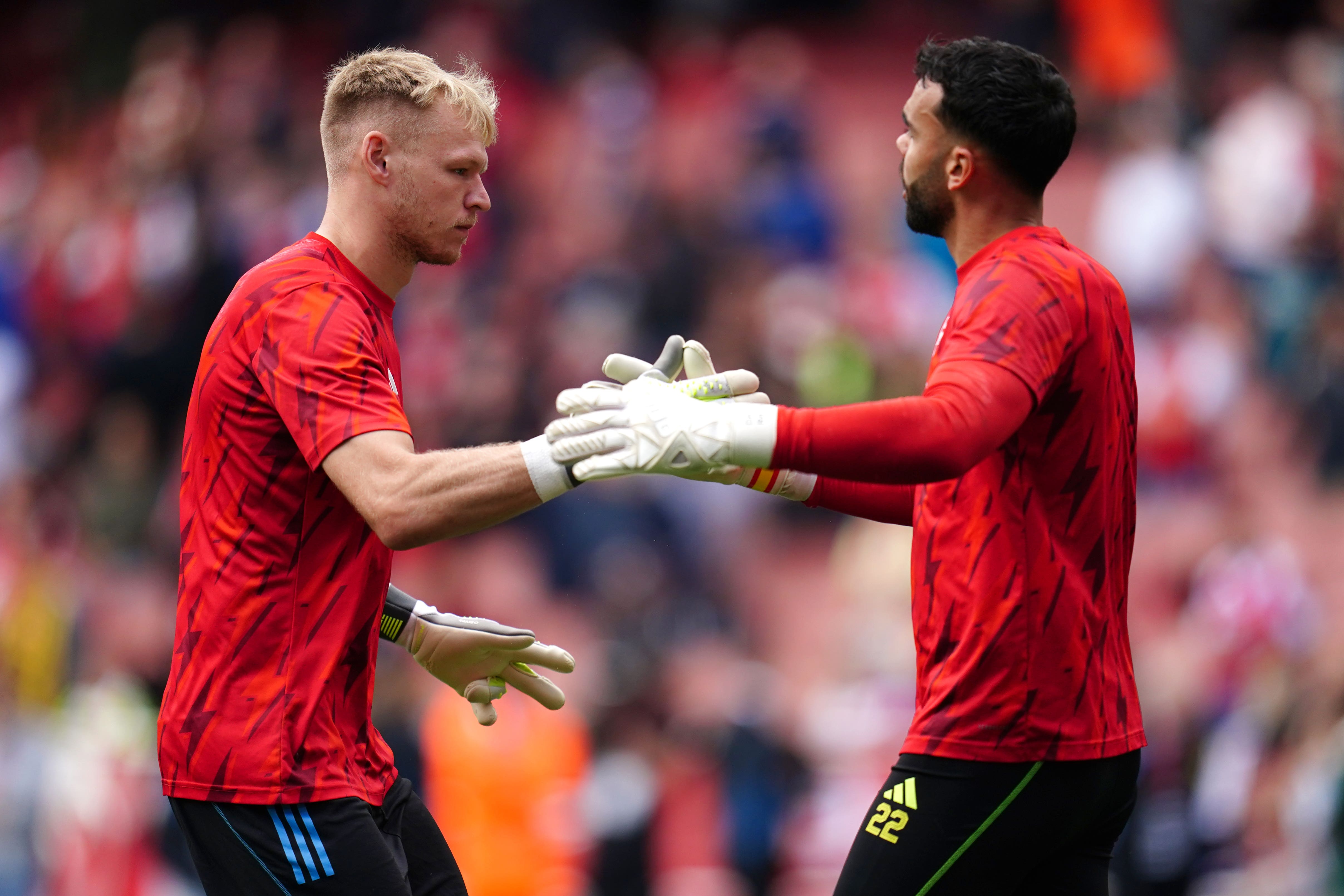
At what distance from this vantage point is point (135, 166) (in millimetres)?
13688

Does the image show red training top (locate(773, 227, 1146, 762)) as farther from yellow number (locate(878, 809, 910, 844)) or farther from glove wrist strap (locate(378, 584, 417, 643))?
glove wrist strap (locate(378, 584, 417, 643))

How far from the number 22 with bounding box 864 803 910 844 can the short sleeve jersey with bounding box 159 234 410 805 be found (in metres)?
1.17

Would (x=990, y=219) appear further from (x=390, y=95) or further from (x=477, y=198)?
(x=390, y=95)

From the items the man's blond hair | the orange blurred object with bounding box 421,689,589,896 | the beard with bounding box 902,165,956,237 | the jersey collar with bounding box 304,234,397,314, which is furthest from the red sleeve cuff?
the orange blurred object with bounding box 421,689,589,896

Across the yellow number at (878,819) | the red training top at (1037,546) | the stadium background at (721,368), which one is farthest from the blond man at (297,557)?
the stadium background at (721,368)

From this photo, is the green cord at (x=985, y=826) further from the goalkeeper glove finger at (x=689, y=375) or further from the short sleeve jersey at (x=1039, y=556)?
the goalkeeper glove finger at (x=689, y=375)

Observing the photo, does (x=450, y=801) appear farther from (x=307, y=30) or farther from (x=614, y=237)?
(x=307, y=30)

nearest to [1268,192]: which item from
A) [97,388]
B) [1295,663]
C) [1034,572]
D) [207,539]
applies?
[1295,663]

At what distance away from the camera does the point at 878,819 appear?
11.3 feet

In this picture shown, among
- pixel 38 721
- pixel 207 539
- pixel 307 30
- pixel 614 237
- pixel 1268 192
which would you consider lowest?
pixel 38 721

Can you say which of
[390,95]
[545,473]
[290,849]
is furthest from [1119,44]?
[290,849]

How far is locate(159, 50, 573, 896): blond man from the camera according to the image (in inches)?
127

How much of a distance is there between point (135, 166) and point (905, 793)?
12.1 m

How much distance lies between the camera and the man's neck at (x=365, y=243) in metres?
3.64
